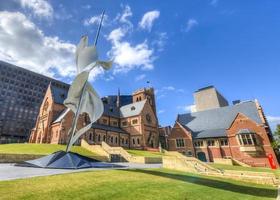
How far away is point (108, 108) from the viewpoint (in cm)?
6619

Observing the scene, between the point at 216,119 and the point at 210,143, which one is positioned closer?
the point at 210,143

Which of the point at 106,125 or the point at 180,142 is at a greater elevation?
the point at 106,125

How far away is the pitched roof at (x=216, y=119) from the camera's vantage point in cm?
5005

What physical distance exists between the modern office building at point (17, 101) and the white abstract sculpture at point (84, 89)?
91474mm

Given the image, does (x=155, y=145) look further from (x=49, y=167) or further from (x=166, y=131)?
(x=49, y=167)

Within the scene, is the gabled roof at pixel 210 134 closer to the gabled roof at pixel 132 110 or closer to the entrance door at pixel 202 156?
the entrance door at pixel 202 156

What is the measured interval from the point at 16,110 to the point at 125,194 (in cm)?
11011

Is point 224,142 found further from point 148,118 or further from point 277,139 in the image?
point 148,118

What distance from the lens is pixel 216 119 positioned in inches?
2191

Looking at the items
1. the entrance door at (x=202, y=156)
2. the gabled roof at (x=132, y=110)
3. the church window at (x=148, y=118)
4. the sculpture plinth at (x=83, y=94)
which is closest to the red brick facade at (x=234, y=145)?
the entrance door at (x=202, y=156)

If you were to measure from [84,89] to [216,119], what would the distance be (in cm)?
4717

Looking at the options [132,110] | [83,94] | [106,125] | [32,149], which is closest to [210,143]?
[132,110]

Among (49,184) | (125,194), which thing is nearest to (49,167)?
(49,184)

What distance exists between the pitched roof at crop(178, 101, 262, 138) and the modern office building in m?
85.2
